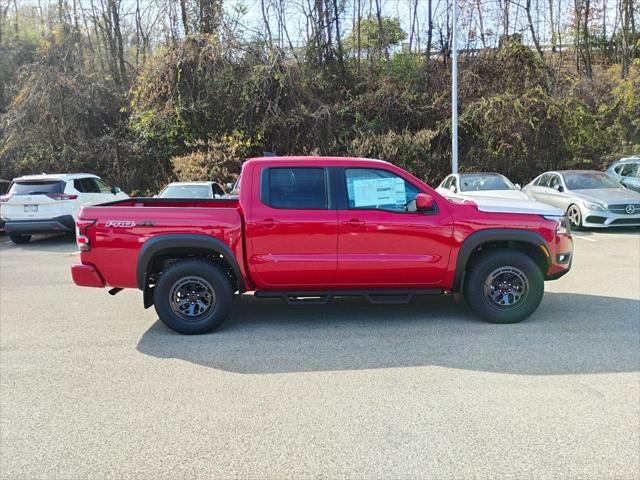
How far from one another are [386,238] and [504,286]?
141cm

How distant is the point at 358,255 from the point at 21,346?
139 inches

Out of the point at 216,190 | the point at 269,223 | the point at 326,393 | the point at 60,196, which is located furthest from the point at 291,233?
the point at 60,196

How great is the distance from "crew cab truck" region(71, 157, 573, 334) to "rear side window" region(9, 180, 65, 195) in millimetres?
7726

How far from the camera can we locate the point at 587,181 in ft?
43.9

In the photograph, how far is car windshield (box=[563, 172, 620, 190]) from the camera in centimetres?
1323

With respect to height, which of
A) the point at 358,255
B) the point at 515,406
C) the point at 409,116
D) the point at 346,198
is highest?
the point at 409,116

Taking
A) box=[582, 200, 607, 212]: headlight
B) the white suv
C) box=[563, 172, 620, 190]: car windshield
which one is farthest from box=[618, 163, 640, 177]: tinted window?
the white suv

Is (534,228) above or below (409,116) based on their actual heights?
below

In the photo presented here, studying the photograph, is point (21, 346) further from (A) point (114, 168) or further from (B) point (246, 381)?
(A) point (114, 168)

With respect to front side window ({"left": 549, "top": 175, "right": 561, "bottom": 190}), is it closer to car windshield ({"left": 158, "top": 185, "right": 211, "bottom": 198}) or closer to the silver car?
the silver car

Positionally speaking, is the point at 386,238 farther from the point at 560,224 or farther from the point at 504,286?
the point at 560,224

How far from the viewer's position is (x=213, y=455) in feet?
10.4

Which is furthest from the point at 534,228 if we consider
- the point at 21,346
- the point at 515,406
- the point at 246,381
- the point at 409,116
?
the point at 409,116

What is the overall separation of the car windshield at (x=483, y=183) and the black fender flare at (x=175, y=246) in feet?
30.3
